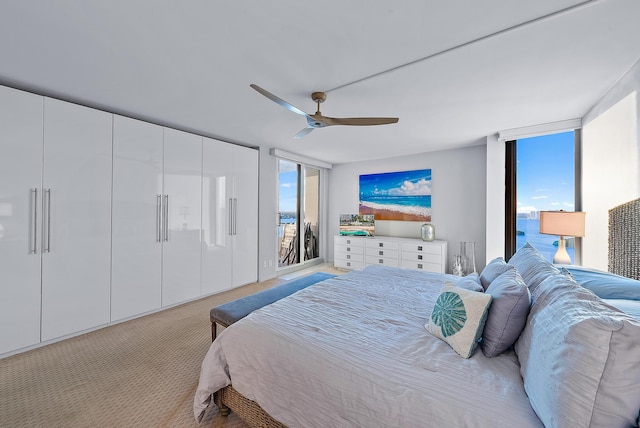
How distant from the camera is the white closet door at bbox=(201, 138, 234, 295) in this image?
3703 mm

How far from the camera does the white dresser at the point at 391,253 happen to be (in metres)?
4.37

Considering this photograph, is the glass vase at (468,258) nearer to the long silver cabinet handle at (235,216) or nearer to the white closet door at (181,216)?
the long silver cabinet handle at (235,216)

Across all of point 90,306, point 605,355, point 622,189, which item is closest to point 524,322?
point 605,355

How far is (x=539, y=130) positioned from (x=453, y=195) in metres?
1.57

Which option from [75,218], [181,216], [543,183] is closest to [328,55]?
[181,216]

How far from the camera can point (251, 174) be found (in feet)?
14.2

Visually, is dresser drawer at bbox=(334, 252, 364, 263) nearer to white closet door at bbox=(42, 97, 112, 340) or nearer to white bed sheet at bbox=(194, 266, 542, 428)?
white bed sheet at bbox=(194, 266, 542, 428)

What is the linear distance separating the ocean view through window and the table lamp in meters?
0.43

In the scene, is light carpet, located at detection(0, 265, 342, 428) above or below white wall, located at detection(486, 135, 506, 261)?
below

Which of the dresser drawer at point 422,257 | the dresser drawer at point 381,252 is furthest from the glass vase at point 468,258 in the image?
the dresser drawer at point 381,252

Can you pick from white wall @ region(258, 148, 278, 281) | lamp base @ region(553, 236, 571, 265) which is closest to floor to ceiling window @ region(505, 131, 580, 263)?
lamp base @ region(553, 236, 571, 265)

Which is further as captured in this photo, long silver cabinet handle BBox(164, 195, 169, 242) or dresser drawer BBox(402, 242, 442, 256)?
dresser drawer BBox(402, 242, 442, 256)

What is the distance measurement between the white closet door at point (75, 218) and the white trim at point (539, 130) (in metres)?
5.01

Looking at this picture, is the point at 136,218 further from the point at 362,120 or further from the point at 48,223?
the point at 362,120
